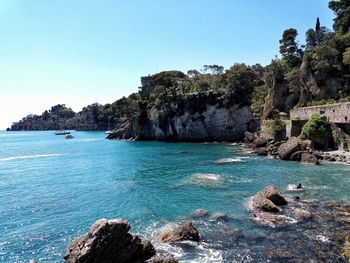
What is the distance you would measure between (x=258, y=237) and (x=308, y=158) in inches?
1227

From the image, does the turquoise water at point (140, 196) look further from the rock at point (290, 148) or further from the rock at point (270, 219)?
the rock at point (290, 148)

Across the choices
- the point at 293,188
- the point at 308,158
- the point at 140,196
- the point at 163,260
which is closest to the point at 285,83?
the point at 308,158

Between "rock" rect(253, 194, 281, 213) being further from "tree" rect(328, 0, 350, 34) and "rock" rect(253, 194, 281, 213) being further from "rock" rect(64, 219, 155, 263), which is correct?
"tree" rect(328, 0, 350, 34)

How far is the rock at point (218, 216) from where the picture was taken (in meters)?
26.3

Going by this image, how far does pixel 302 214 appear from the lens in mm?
26188


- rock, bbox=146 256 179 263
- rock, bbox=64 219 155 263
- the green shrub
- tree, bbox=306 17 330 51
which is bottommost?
rock, bbox=146 256 179 263

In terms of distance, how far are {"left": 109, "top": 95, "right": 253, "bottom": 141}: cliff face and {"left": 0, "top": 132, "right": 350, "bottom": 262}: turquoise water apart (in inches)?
1335

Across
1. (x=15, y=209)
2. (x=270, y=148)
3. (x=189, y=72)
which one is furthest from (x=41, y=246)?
(x=189, y=72)

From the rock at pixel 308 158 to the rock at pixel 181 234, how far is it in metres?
32.2

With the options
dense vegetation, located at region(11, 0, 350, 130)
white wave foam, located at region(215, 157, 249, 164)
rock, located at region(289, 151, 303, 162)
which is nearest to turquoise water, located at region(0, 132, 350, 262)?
white wave foam, located at region(215, 157, 249, 164)

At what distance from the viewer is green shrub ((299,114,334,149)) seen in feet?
184

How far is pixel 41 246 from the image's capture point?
74.4ft

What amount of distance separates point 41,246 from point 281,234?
16192mm

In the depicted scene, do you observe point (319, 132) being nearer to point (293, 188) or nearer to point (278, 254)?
point (293, 188)
